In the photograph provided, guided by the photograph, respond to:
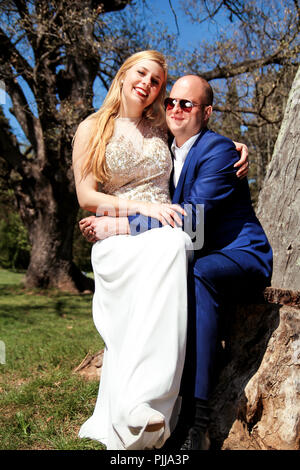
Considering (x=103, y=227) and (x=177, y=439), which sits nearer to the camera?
(x=177, y=439)

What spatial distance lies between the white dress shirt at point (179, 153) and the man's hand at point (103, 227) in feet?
1.94

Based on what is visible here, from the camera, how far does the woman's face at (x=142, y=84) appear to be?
3.08m

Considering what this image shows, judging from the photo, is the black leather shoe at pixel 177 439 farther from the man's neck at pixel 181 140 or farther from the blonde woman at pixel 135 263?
the man's neck at pixel 181 140

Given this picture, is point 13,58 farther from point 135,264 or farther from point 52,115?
point 135,264

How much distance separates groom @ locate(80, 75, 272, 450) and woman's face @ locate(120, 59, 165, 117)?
282 mm

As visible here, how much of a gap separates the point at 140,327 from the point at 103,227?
817 millimetres

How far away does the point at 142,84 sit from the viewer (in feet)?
10.1

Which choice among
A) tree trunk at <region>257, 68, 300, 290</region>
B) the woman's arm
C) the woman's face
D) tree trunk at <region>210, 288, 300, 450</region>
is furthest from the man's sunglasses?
tree trunk at <region>257, 68, 300, 290</region>

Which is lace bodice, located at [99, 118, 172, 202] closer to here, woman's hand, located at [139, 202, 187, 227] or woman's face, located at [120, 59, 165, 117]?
woman's face, located at [120, 59, 165, 117]

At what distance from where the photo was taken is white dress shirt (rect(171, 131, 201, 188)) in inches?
114

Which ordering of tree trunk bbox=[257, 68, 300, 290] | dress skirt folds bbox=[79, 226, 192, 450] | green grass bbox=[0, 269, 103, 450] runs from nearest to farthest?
dress skirt folds bbox=[79, 226, 192, 450], green grass bbox=[0, 269, 103, 450], tree trunk bbox=[257, 68, 300, 290]

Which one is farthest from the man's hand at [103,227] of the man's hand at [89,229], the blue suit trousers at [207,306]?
the blue suit trousers at [207,306]

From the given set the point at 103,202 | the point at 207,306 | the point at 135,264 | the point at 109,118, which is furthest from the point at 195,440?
the point at 109,118

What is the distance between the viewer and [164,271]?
222 centimetres
